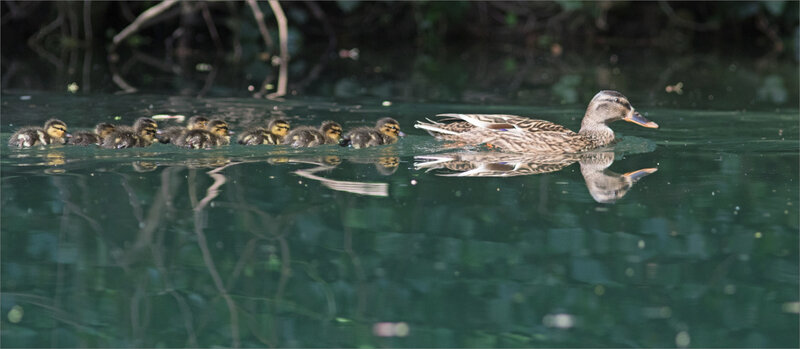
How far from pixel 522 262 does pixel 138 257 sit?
5.50 ft

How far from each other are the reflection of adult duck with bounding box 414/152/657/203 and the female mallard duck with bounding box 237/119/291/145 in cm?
101

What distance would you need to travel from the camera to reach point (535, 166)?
300 inches

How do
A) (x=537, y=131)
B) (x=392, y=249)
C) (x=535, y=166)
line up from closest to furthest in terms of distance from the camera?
1. (x=392, y=249)
2. (x=535, y=166)
3. (x=537, y=131)

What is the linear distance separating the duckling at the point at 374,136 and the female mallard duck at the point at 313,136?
0.35ft

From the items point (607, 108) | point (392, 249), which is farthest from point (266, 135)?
point (392, 249)

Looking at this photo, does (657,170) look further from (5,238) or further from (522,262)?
(5,238)

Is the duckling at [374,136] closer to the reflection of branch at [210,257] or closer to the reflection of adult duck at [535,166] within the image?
the reflection of adult duck at [535,166]

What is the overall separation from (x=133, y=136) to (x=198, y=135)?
0.43 m

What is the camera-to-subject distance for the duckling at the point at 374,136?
8180 mm

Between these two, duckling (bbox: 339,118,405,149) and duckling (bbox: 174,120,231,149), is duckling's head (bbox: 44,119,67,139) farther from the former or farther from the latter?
duckling (bbox: 339,118,405,149)

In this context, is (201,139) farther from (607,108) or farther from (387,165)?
(607,108)

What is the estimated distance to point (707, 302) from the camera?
4645 mm

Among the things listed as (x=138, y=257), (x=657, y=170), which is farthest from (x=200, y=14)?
(x=138, y=257)

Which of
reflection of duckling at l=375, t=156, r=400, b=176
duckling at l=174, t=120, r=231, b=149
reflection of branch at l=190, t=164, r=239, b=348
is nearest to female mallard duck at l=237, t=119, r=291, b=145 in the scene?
duckling at l=174, t=120, r=231, b=149
